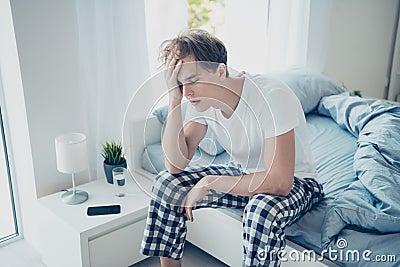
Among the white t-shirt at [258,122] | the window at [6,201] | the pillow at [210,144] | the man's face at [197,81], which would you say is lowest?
the window at [6,201]

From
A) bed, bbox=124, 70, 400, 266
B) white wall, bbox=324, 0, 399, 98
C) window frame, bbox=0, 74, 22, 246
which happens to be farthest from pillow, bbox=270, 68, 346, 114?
window frame, bbox=0, 74, 22, 246

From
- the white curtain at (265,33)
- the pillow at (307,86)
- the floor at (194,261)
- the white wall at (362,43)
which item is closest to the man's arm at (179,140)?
the floor at (194,261)

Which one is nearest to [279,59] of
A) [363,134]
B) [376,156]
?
[363,134]

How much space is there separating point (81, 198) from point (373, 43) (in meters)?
2.75

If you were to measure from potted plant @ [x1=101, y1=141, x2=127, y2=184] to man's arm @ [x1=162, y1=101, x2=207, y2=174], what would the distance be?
0.51 m

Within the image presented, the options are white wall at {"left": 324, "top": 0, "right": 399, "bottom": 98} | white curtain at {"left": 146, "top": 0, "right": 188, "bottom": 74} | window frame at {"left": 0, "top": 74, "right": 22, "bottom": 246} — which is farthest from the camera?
white wall at {"left": 324, "top": 0, "right": 399, "bottom": 98}

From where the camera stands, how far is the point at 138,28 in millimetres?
2027

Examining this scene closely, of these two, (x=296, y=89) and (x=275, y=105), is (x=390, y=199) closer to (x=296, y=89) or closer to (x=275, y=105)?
(x=275, y=105)

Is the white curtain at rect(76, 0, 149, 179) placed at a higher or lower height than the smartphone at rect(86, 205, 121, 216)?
higher

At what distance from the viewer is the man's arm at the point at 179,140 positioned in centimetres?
146

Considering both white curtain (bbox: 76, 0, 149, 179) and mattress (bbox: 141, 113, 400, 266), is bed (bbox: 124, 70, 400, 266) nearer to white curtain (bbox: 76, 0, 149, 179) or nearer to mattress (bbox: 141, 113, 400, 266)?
mattress (bbox: 141, 113, 400, 266)

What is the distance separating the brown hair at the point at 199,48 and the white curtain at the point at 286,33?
1554mm

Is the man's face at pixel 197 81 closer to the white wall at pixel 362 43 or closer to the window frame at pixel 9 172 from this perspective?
the window frame at pixel 9 172

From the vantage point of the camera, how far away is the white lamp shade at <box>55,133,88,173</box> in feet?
5.69
